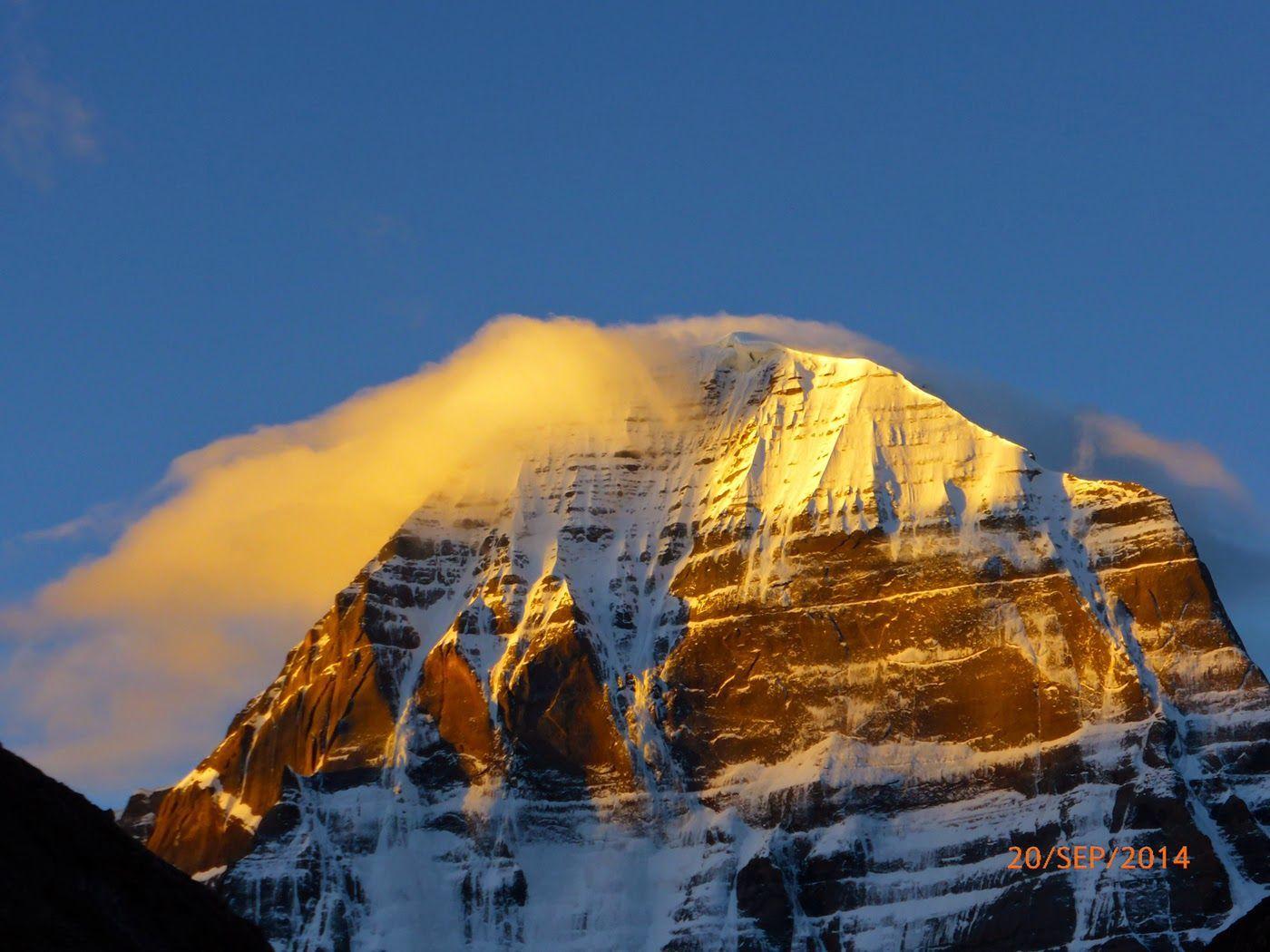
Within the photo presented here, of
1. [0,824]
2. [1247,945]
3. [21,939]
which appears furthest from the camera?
[1247,945]

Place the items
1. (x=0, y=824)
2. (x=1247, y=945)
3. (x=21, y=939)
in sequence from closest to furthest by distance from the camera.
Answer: (x=21, y=939) → (x=0, y=824) → (x=1247, y=945)

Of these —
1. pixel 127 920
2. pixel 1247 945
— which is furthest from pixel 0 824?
pixel 1247 945

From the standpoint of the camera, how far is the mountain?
91188mm

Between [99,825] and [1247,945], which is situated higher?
[99,825]

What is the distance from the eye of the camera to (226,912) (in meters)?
103

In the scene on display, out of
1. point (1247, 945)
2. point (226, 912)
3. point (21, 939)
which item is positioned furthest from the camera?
point (1247, 945)

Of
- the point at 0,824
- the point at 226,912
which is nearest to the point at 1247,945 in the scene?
the point at 226,912

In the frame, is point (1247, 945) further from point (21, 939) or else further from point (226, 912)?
point (21, 939)

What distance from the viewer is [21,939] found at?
8731cm

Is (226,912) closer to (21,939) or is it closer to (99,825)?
(99,825)

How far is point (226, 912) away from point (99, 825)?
615cm

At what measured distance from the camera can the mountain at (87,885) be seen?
299 feet

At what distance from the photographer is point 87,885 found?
95.4 meters

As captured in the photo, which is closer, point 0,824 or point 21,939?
point 21,939
